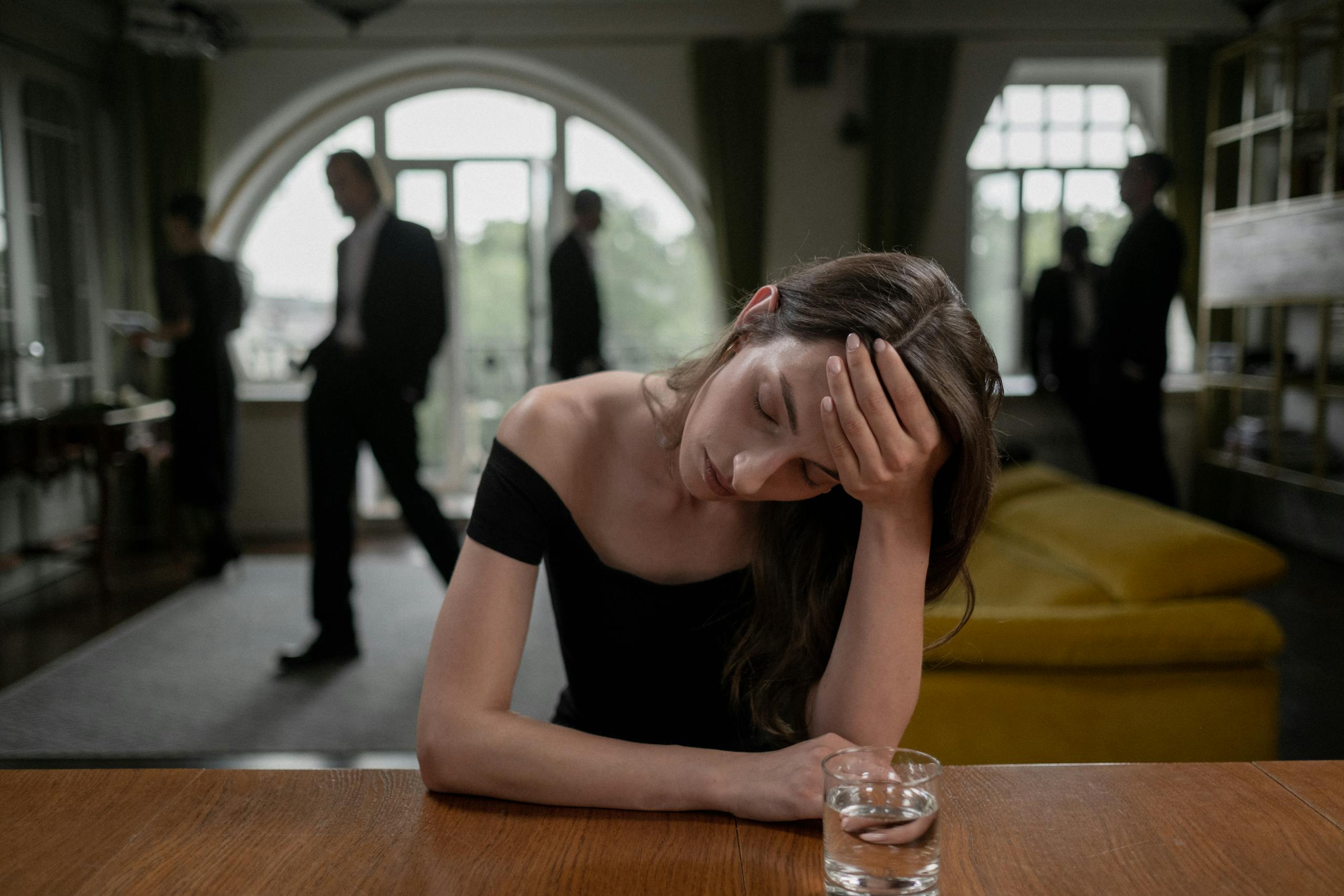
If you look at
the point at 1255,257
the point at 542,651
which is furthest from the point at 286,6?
the point at 1255,257

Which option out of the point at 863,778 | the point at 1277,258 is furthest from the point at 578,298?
the point at 863,778

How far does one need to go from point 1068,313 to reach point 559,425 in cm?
511

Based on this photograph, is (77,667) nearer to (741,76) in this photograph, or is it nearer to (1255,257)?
(741,76)

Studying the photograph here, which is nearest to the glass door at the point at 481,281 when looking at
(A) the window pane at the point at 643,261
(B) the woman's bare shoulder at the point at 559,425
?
(A) the window pane at the point at 643,261

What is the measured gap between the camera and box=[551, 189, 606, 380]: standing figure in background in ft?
16.3

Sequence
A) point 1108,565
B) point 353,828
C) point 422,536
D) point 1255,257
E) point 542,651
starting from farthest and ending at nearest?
1. point 1255,257
2. point 542,651
3. point 422,536
4. point 1108,565
5. point 353,828

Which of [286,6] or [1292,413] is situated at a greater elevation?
[286,6]

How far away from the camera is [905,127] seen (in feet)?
18.7

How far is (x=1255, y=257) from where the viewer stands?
526 cm

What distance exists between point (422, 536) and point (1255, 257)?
446cm

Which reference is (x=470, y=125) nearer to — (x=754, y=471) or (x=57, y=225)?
(x=57, y=225)

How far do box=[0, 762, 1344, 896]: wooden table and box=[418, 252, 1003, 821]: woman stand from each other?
44 mm

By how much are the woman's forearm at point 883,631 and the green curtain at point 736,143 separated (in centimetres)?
470

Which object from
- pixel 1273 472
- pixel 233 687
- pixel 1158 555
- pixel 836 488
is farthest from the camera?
pixel 1273 472
